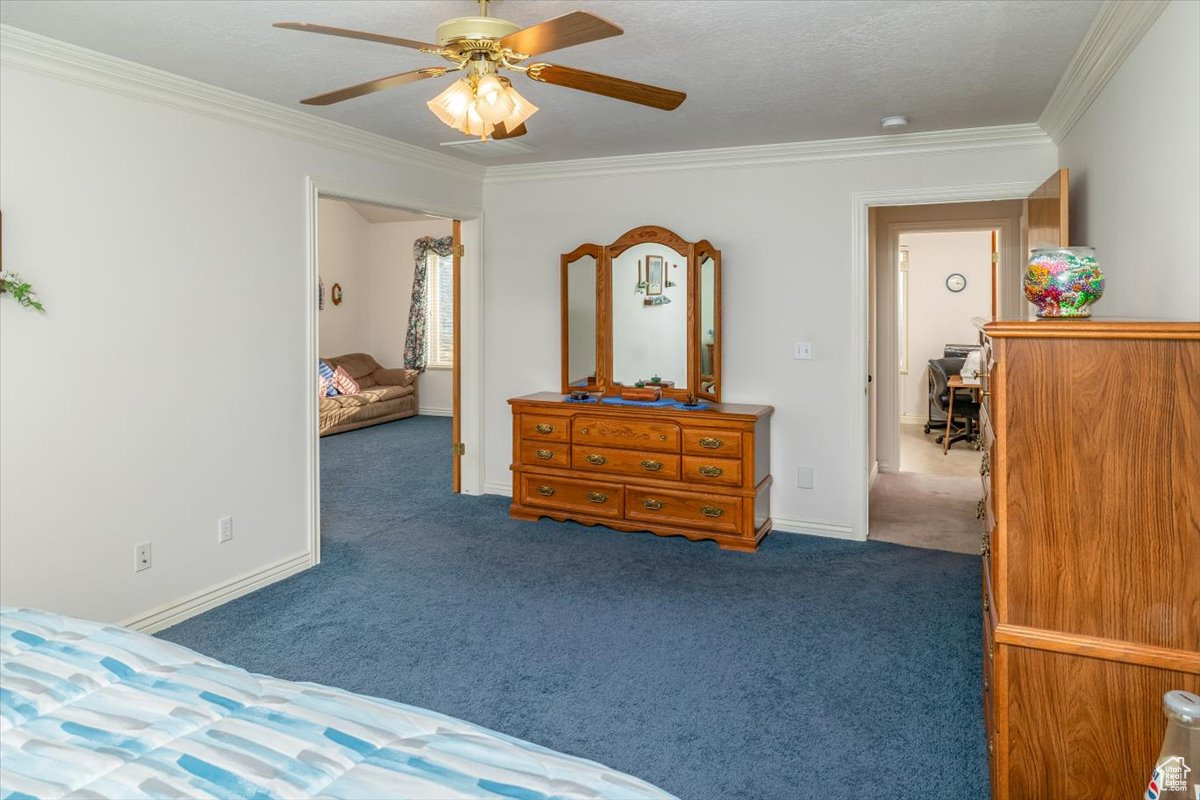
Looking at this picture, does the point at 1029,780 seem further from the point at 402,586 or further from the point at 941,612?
the point at 402,586

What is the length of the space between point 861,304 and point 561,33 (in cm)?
296

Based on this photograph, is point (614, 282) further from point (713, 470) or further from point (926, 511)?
point (926, 511)

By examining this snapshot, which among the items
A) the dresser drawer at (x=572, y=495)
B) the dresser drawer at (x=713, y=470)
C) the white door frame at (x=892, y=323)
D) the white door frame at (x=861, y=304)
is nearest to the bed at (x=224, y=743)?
the dresser drawer at (x=713, y=470)

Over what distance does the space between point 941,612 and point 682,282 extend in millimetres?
2306

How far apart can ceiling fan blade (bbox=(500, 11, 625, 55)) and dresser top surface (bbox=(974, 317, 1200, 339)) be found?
113 cm

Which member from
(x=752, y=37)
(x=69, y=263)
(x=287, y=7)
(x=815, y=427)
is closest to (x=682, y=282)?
(x=815, y=427)

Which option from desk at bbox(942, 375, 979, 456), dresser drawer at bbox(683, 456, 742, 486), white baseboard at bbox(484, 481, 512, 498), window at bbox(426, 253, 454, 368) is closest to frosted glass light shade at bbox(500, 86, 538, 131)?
dresser drawer at bbox(683, 456, 742, 486)

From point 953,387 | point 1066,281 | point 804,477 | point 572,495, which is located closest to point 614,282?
point 572,495

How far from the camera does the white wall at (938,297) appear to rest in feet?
29.7

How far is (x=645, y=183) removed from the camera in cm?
488

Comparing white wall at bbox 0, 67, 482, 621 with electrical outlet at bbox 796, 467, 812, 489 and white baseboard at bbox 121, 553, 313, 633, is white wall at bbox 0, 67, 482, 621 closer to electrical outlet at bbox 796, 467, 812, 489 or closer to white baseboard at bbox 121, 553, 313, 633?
white baseboard at bbox 121, 553, 313, 633

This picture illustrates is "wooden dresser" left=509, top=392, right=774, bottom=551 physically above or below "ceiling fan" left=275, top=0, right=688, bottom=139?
below

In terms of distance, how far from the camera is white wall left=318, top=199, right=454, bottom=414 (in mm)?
9586

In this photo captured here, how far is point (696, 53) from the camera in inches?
115
